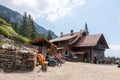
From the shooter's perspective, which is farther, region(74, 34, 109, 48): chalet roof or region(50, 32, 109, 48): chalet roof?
region(50, 32, 109, 48): chalet roof

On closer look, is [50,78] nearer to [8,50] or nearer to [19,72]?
[19,72]

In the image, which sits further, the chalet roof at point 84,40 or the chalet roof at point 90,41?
the chalet roof at point 84,40

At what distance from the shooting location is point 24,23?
322ft

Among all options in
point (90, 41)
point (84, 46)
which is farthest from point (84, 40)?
point (84, 46)

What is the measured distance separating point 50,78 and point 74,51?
1485 inches

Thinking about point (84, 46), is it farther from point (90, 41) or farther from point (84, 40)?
point (84, 40)

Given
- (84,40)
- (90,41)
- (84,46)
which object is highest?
(84,40)

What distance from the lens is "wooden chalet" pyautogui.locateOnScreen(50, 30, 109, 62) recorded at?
54.5 meters

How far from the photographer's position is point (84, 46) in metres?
55.5

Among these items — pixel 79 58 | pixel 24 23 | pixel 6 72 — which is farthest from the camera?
pixel 24 23

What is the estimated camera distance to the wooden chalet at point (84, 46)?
54.5m

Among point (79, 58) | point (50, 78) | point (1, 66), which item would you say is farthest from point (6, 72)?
point (79, 58)

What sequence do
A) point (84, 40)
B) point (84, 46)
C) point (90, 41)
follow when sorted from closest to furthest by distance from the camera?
1. point (84, 46)
2. point (90, 41)
3. point (84, 40)

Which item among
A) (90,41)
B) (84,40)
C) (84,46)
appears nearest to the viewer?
(84,46)
